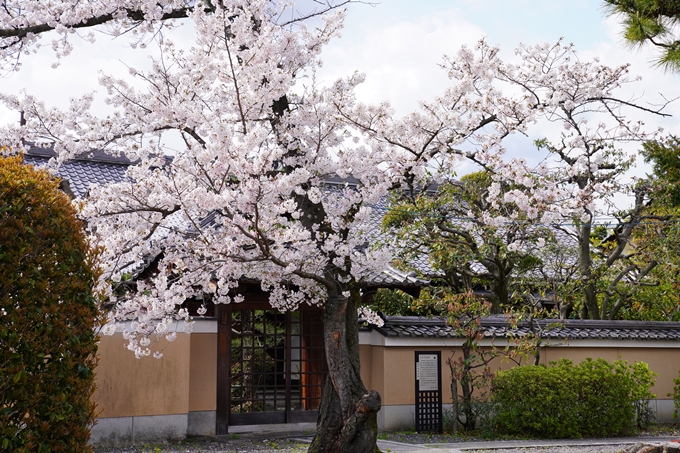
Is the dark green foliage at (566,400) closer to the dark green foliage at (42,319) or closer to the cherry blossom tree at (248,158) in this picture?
the cherry blossom tree at (248,158)

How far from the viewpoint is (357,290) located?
8.36m

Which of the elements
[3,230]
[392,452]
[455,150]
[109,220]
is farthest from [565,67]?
[3,230]

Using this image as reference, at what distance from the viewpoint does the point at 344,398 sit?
7.91 metres

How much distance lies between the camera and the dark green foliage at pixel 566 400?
452 inches

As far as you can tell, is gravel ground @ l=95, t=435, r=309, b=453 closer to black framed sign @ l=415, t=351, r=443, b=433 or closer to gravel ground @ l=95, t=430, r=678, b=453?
gravel ground @ l=95, t=430, r=678, b=453

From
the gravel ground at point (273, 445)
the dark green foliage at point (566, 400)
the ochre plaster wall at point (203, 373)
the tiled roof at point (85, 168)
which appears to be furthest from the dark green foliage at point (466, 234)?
the tiled roof at point (85, 168)

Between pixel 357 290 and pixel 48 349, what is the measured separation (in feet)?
14.9

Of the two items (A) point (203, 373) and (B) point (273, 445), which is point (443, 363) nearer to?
(B) point (273, 445)

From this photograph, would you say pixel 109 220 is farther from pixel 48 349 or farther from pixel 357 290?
pixel 48 349

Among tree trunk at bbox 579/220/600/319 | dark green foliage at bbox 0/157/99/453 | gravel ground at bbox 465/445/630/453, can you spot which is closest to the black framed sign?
gravel ground at bbox 465/445/630/453

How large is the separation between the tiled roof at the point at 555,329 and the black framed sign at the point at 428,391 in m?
0.44

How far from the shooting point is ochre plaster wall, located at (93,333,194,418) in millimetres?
10562

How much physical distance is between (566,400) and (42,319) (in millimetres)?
9543

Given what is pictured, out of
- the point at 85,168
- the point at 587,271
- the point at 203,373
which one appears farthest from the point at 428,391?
the point at 85,168
